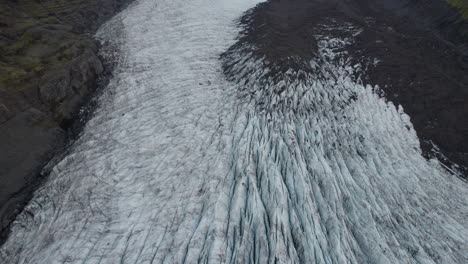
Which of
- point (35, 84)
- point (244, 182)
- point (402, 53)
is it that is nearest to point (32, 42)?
point (35, 84)

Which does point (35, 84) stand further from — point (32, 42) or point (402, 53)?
point (402, 53)

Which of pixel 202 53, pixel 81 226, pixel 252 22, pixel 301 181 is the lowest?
pixel 81 226

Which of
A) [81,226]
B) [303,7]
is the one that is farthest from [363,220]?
[303,7]

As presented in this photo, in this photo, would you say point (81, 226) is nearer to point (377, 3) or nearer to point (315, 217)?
point (315, 217)

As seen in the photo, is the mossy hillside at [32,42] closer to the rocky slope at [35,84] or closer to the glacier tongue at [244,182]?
the rocky slope at [35,84]

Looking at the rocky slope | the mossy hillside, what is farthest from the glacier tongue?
the mossy hillside

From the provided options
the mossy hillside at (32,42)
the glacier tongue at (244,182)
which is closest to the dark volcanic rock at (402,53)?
the glacier tongue at (244,182)

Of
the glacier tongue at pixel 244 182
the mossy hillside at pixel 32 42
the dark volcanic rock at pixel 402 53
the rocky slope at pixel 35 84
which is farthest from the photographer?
the dark volcanic rock at pixel 402 53
